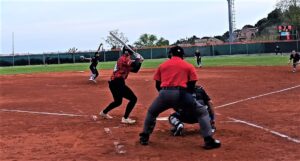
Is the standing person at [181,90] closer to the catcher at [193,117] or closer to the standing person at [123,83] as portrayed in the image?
the catcher at [193,117]

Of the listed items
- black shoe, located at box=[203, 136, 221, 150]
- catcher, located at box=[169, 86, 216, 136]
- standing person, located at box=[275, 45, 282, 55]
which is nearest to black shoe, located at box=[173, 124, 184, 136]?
catcher, located at box=[169, 86, 216, 136]

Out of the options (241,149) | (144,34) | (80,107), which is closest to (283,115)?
(241,149)

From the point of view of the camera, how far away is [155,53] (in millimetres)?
69188

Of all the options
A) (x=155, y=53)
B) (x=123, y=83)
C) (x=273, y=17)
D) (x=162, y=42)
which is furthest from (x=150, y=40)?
(x=123, y=83)

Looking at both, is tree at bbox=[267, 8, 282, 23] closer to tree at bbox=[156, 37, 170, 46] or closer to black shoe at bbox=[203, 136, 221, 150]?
tree at bbox=[156, 37, 170, 46]

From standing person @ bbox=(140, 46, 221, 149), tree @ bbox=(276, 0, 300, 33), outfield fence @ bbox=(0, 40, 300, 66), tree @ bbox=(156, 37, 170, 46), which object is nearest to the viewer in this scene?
standing person @ bbox=(140, 46, 221, 149)

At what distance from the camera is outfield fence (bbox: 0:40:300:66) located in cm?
6619

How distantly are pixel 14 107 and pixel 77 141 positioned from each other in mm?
6716

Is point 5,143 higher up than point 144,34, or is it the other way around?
point 144,34

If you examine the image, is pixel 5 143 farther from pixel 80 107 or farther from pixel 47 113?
pixel 80 107

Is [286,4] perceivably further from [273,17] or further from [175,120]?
[175,120]

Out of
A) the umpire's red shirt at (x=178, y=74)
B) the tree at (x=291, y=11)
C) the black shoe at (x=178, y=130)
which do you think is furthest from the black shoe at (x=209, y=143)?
the tree at (x=291, y=11)

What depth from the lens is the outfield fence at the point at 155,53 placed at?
66.2 metres

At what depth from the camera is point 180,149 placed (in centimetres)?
820
